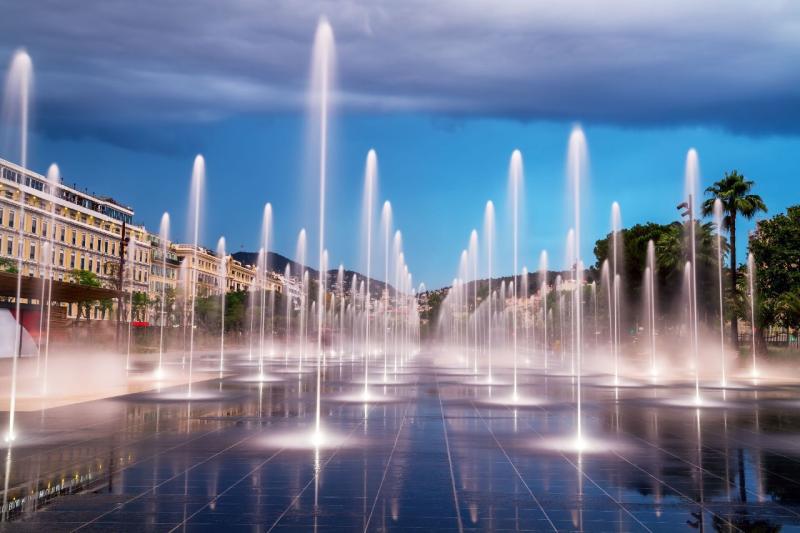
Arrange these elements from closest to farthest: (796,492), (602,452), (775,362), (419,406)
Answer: (796,492), (602,452), (419,406), (775,362)

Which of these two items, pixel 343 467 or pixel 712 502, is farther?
pixel 343 467

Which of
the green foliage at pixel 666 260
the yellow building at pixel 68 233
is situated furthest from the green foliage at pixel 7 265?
the green foliage at pixel 666 260

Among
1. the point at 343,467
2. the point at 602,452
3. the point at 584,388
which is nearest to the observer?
the point at 343,467

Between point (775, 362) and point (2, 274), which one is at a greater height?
point (2, 274)

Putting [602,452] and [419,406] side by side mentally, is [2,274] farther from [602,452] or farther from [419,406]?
[602,452]

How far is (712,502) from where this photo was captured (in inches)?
325

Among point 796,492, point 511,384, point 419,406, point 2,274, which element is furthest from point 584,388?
point 2,274

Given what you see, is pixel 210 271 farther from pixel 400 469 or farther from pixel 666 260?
pixel 400 469

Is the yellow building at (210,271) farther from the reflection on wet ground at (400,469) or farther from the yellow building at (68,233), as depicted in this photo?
the reflection on wet ground at (400,469)

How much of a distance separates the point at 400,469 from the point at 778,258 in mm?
55529

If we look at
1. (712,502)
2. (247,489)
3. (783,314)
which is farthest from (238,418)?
(783,314)

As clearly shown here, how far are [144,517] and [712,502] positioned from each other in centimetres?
607

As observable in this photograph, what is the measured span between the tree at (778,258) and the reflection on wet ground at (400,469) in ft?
141

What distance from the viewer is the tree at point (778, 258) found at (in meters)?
55.9
